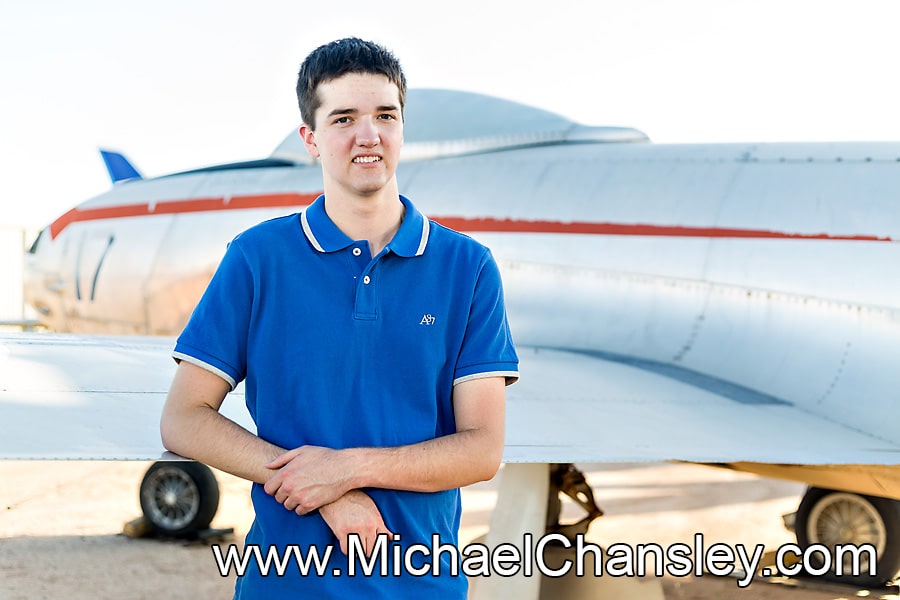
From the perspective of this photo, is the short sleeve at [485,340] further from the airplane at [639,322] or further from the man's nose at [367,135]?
the airplane at [639,322]

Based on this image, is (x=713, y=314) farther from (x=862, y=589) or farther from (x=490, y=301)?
(x=490, y=301)

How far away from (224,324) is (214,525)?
5.69 meters

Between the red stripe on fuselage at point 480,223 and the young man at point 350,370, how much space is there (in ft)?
9.96

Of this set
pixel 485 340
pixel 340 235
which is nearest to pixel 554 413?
pixel 485 340

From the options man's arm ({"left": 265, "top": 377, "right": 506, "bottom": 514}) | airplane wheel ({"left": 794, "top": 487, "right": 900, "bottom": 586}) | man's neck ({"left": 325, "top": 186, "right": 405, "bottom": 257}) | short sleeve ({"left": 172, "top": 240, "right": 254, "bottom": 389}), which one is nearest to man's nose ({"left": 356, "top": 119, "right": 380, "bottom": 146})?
man's neck ({"left": 325, "top": 186, "right": 405, "bottom": 257})

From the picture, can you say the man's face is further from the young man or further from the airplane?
the airplane

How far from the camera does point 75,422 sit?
2.28 metres

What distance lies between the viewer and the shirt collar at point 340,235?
1510 mm

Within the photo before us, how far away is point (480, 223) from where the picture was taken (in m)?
5.48

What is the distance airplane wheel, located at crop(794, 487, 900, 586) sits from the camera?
17.6ft

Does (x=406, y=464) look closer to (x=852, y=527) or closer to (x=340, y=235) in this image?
(x=340, y=235)

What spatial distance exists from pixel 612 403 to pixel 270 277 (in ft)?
8.34

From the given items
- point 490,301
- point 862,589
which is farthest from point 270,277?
point 862,589

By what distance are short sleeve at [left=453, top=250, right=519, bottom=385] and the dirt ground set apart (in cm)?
421
